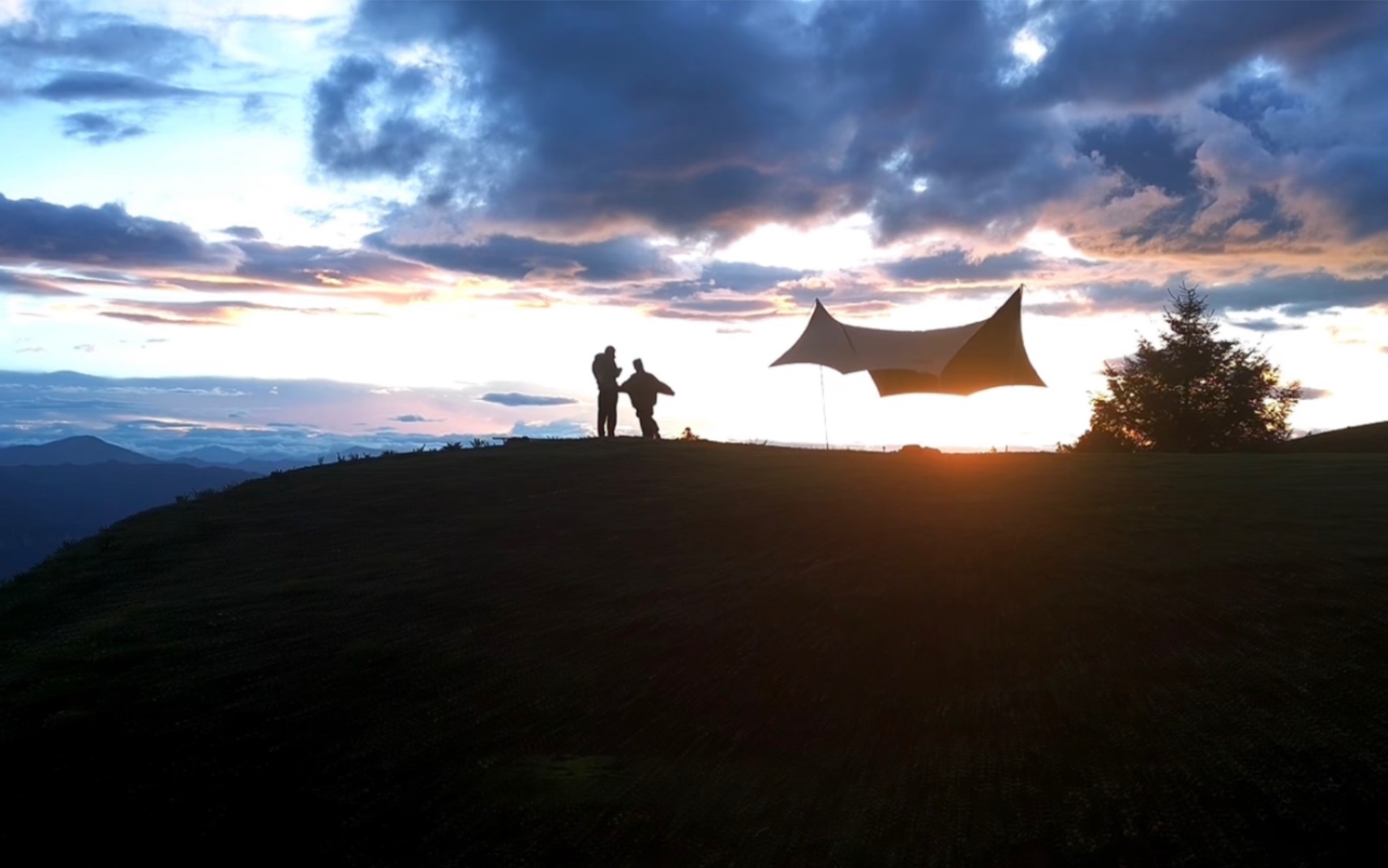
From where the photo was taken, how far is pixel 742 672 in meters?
7.64

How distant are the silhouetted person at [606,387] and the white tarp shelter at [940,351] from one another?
263 inches

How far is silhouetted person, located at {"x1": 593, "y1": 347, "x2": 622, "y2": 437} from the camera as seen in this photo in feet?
83.8

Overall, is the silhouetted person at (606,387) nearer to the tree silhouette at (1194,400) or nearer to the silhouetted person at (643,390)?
→ the silhouetted person at (643,390)

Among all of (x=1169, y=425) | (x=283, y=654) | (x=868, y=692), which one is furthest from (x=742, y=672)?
(x=1169, y=425)

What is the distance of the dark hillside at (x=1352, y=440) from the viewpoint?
29516 millimetres

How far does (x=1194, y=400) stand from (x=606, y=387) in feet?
101

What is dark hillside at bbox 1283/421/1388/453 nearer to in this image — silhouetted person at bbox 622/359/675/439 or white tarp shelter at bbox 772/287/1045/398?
white tarp shelter at bbox 772/287/1045/398

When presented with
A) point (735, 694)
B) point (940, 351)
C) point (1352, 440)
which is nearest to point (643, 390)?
point (940, 351)

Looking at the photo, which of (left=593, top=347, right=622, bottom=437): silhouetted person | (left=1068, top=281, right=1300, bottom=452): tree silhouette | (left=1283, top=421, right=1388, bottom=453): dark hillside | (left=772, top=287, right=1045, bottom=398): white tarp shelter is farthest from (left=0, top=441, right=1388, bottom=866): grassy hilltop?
(left=1068, top=281, right=1300, bottom=452): tree silhouette

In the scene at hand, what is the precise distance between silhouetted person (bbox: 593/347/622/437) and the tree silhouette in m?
25.9

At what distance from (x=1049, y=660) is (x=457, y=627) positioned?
5044 mm

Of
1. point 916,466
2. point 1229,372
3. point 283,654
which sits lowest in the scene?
point 283,654

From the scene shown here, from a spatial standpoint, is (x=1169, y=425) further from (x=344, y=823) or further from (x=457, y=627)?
(x=344, y=823)

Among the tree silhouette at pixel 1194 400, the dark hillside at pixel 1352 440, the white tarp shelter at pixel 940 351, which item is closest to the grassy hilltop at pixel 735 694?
the white tarp shelter at pixel 940 351
